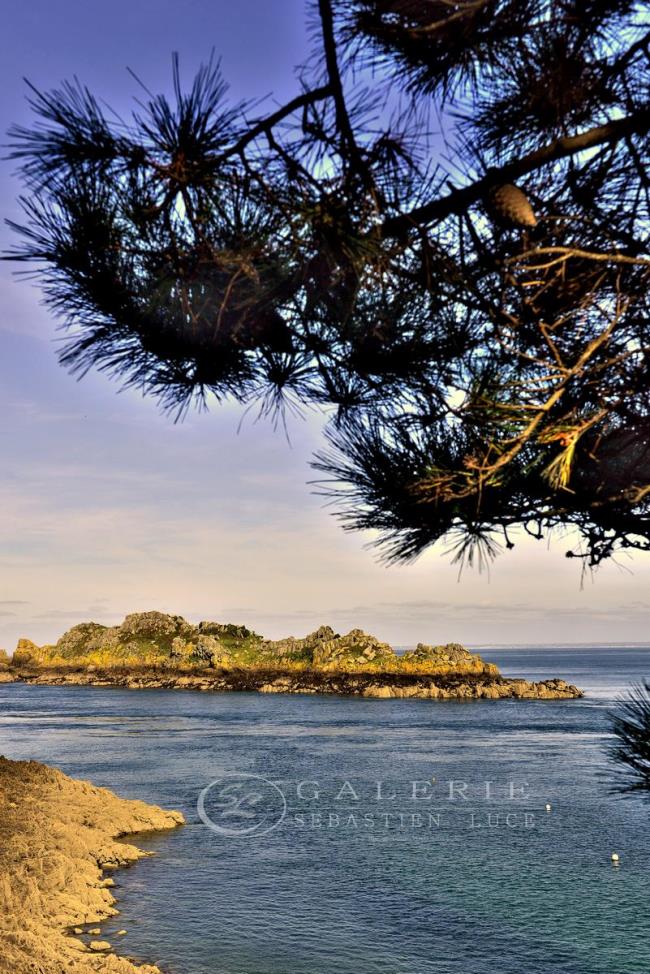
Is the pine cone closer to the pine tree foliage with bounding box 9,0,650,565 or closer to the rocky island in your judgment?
the pine tree foliage with bounding box 9,0,650,565

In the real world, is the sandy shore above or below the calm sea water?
above

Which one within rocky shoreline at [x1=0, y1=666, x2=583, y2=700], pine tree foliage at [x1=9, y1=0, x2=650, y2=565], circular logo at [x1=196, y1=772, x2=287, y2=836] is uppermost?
pine tree foliage at [x1=9, y1=0, x2=650, y2=565]

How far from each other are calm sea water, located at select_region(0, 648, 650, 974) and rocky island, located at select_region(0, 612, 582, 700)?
32.5 m

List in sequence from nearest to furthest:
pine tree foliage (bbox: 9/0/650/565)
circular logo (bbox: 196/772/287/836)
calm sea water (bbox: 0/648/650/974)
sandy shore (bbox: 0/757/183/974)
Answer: pine tree foliage (bbox: 9/0/650/565) → sandy shore (bbox: 0/757/183/974) → calm sea water (bbox: 0/648/650/974) → circular logo (bbox: 196/772/287/836)

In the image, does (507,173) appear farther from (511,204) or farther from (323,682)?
(323,682)

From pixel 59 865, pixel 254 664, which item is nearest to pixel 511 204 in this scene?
pixel 59 865

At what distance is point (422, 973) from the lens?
41.5 feet

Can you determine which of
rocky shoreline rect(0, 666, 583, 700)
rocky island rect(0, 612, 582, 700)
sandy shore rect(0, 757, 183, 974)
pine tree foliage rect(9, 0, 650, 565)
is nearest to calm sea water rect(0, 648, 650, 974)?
sandy shore rect(0, 757, 183, 974)

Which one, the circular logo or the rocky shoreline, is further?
the rocky shoreline

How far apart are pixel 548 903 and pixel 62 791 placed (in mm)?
11345

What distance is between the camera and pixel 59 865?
1395 centimetres

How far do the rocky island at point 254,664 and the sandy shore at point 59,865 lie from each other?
199ft

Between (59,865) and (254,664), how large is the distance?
279 feet

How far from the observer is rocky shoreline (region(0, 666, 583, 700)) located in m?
77.5
